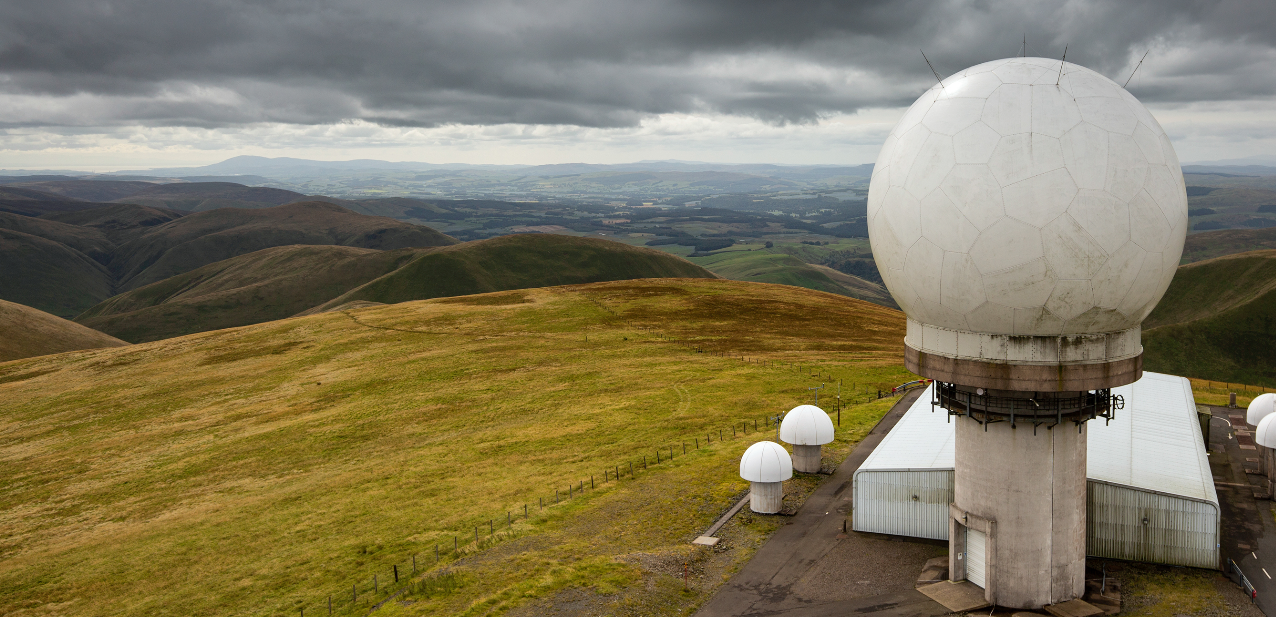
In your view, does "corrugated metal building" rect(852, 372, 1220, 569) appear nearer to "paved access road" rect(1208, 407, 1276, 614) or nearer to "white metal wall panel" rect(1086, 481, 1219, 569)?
"white metal wall panel" rect(1086, 481, 1219, 569)

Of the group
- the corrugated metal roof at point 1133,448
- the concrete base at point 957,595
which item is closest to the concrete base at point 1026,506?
the concrete base at point 957,595

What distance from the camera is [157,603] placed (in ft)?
118

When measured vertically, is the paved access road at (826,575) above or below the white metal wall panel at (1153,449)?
below

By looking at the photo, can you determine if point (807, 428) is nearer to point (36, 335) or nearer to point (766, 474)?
point (766, 474)

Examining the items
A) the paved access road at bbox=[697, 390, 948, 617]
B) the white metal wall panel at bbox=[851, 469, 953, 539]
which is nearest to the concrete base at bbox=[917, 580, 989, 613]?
the paved access road at bbox=[697, 390, 948, 617]

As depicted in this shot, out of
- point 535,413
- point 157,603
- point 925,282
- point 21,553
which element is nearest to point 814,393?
point 535,413

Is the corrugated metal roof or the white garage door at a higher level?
the corrugated metal roof

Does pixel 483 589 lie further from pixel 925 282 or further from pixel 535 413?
pixel 535 413

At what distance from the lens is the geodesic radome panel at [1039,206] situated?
75.6 ft

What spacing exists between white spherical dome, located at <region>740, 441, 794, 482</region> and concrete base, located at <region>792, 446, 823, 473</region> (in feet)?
20.3

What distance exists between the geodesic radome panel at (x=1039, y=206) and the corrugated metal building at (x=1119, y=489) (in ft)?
38.7

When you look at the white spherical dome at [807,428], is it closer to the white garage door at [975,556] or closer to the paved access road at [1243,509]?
the white garage door at [975,556]

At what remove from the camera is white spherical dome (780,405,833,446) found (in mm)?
43562

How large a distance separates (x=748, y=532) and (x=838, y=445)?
1560 cm
